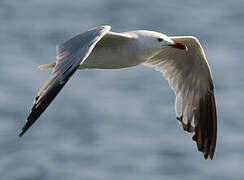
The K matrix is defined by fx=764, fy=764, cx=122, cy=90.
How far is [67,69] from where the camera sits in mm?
7332

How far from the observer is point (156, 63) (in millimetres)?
9625

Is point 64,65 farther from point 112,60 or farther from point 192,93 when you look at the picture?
point 192,93

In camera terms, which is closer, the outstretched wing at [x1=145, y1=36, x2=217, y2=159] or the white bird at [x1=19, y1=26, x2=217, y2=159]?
the white bird at [x1=19, y1=26, x2=217, y2=159]

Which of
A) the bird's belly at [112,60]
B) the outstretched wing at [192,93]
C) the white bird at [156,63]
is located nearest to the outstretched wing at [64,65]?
the white bird at [156,63]

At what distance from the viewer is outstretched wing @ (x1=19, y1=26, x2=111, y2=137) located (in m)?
6.94

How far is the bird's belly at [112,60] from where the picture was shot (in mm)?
8133

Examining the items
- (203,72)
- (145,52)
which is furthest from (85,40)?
(203,72)

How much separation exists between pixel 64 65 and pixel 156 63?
2.37 m

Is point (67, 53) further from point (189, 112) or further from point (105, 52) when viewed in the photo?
point (189, 112)

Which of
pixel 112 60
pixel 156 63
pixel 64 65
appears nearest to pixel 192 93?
pixel 156 63

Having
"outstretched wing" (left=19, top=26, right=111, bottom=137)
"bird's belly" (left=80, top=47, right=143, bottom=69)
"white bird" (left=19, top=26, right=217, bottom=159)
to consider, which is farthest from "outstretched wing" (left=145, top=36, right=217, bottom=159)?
"outstretched wing" (left=19, top=26, right=111, bottom=137)

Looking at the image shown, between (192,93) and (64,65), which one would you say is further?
(192,93)

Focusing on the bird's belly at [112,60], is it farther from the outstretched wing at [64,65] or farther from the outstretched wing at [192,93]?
the outstretched wing at [192,93]

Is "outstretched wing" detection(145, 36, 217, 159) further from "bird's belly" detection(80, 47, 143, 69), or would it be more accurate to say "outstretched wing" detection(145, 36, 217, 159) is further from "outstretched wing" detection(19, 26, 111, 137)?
"outstretched wing" detection(19, 26, 111, 137)
